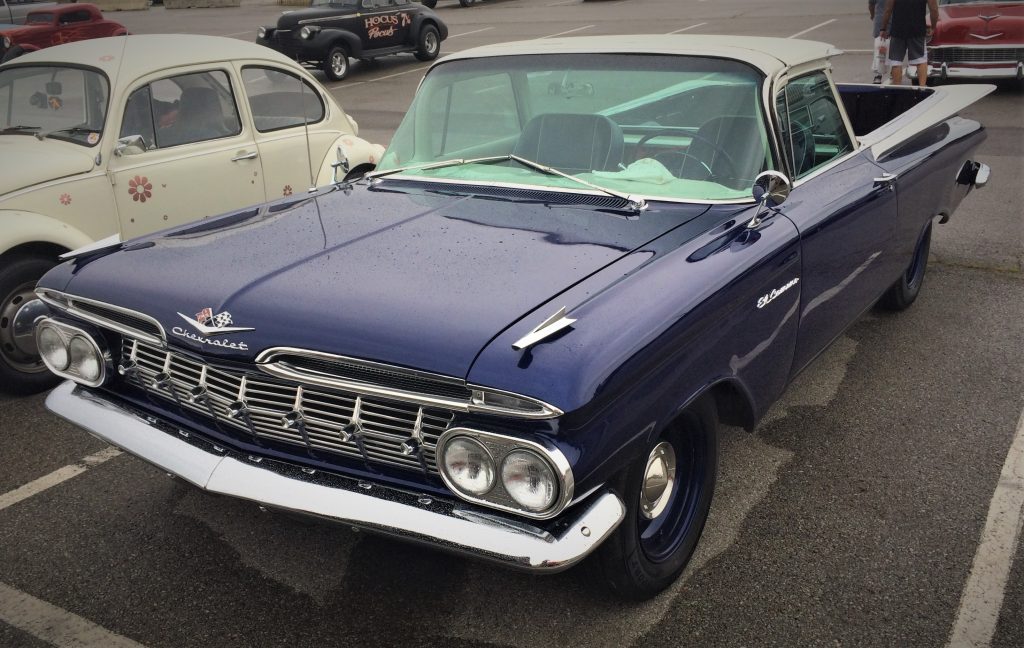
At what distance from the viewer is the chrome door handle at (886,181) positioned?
4.10 m

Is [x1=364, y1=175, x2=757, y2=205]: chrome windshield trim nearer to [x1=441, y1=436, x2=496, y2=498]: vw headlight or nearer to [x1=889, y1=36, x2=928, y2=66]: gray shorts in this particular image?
[x1=441, y1=436, x2=496, y2=498]: vw headlight

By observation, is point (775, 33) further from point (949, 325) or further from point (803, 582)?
point (803, 582)

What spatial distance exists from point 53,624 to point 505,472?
164 cm

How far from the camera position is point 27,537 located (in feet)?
11.4

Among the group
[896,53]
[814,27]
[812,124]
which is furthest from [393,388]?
[814,27]

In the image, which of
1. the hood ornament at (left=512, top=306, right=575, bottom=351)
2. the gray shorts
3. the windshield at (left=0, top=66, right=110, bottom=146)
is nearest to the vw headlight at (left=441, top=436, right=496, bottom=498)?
the hood ornament at (left=512, top=306, right=575, bottom=351)

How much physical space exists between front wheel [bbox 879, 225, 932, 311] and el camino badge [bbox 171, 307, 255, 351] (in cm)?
376

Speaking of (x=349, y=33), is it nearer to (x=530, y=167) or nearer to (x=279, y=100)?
(x=279, y=100)

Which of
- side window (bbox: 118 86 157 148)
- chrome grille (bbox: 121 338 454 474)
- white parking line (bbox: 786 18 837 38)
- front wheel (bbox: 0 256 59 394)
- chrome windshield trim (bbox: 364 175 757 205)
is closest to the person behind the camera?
chrome grille (bbox: 121 338 454 474)

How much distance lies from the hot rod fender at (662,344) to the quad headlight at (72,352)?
1.50 metres

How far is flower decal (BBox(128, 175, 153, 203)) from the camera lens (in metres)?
5.21

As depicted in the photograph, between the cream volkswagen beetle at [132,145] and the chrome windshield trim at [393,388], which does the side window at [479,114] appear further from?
the chrome windshield trim at [393,388]

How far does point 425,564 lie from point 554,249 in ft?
3.81

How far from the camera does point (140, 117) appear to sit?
5359mm
